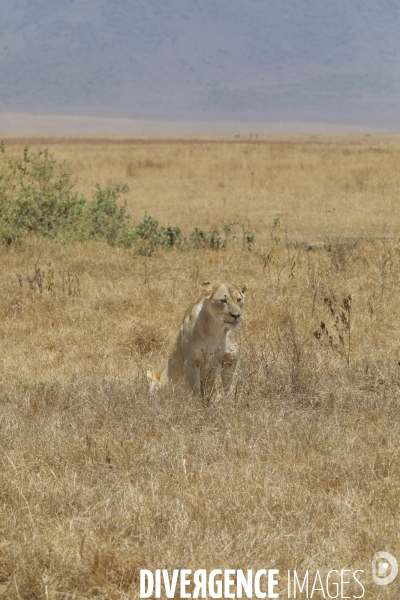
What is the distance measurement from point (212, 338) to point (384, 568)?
2.46 meters

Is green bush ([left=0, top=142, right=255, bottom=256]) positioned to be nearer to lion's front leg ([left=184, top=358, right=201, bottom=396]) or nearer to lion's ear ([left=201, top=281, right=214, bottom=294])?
lion's ear ([left=201, top=281, right=214, bottom=294])

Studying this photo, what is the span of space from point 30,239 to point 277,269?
4.06m

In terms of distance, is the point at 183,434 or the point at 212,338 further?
the point at 212,338

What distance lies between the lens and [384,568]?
384 centimetres

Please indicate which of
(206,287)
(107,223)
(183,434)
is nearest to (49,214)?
(107,223)

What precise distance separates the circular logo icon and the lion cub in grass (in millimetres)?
2203

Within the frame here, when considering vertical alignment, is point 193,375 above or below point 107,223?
below

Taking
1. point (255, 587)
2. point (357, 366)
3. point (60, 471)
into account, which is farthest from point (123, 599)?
point (357, 366)

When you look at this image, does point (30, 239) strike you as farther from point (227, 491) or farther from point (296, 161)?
point (296, 161)

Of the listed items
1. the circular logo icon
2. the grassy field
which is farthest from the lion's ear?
the circular logo icon

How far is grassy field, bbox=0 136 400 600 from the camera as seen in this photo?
154 inches

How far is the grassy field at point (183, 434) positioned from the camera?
12.9 feet

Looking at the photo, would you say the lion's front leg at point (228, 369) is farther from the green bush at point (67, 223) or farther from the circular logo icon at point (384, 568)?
the green bush at point (67, 223)

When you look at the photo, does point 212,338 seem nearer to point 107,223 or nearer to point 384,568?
point 384,568
